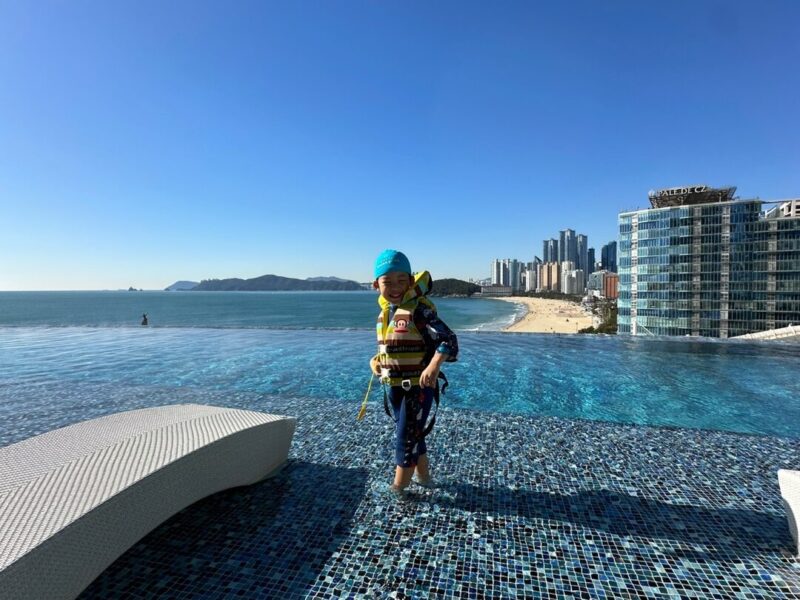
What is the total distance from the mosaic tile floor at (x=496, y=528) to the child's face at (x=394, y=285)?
154 centimetres

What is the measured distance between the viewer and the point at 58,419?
5262 mm

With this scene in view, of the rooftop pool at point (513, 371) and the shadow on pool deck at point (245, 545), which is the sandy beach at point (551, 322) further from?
the shadow on pool deck at point (245, 545)

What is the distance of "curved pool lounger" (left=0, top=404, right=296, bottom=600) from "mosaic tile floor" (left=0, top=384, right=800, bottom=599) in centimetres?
33

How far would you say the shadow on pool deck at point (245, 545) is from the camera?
2.23 meters

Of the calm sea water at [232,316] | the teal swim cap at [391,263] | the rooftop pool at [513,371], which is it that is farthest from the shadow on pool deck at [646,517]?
the calm sea water at [232,316]

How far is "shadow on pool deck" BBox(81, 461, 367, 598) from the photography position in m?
2.23

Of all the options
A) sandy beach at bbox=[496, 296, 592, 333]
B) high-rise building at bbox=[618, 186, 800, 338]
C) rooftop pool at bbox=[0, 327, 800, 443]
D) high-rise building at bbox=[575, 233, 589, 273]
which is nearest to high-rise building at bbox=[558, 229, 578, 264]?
high-rise building at bbox=[575, 233, 589, 273]

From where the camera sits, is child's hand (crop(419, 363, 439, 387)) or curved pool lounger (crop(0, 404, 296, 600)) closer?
curved pool lounger (crop(0, 404, 296, 600))

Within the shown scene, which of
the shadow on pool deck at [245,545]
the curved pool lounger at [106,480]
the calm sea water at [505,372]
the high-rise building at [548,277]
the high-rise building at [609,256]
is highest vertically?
the high-rise building at [609,256]

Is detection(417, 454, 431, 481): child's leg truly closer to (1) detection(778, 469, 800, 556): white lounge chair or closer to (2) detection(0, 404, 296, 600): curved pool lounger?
(2) detection(0, 404, 296, 600): curved pool lounger

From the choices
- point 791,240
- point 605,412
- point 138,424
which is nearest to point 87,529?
point 138,424

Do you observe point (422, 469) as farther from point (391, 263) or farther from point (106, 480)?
point (106, 480)

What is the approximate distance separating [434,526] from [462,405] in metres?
3.80

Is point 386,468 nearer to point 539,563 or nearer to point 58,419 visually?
point 539,563
